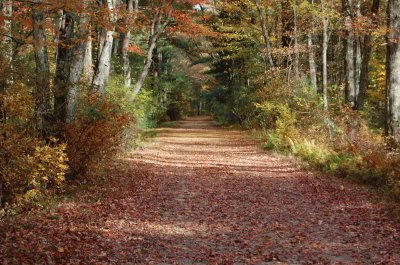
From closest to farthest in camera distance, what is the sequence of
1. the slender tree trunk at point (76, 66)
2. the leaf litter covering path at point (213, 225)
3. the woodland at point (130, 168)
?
the leaf litter covering path at point (213, 225) < the woodland at point (130, 168) < the slender tree trunk at point (76, 66)

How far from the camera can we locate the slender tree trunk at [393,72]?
13974 millimetres

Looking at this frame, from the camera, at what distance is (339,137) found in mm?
17672

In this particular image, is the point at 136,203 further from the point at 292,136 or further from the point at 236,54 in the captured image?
the point at 236,54

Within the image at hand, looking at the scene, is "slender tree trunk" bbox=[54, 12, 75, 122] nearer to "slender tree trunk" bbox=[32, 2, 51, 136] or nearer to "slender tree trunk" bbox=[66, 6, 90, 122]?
"slender tree trunk" bbox=[66, 6, 90, 122]

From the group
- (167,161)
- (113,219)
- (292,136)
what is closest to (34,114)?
(113,219)

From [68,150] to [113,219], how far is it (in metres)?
2.78

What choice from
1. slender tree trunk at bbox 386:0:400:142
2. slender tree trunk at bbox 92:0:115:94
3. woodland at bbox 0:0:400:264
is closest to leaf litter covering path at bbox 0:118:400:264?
woodland at bbox 0:0:400:264

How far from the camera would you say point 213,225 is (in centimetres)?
895

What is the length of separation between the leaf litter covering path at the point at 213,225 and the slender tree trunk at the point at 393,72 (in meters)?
2.70

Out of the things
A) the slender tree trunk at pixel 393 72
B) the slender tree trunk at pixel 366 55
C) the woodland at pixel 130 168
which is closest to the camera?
the woodland at pixel 130 168

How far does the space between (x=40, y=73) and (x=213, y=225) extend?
4559 mm

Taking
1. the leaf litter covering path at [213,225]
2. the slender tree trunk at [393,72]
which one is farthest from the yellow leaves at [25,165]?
the slender tree trunk at [393,72]

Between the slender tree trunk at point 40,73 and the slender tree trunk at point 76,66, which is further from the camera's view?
the slender tree trunk at point 76,66

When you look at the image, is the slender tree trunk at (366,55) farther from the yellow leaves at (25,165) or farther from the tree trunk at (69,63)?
the yellow leaves at (25,165)
